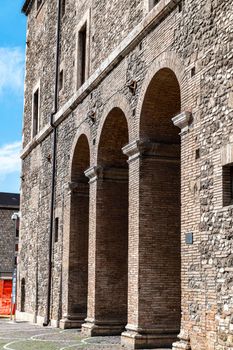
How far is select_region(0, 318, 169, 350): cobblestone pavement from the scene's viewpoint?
48.0 ft

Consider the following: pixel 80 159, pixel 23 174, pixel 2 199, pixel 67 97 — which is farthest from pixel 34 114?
pixel 2 199

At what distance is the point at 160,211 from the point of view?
14.7 metres

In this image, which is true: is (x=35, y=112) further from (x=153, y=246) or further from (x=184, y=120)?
(x=184, y=120)

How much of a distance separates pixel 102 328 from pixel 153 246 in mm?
3885

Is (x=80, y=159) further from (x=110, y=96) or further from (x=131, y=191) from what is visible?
(x=131, y=191)

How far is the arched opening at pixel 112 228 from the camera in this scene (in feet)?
57.0

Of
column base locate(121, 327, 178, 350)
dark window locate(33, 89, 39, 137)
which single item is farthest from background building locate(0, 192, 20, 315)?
column base locate(121, 327, 178, 350)

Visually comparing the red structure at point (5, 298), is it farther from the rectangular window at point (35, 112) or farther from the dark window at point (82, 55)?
the dark window at point (82, 55)

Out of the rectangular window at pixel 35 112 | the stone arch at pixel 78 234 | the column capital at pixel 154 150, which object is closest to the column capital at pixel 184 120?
the column capital at pixel 154 150

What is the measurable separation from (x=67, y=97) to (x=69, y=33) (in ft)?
7.66

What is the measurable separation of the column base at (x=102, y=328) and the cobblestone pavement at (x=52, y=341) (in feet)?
1.12

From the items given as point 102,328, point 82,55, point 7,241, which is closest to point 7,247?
point 7,241

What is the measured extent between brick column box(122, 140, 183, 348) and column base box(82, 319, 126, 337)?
280 centimetres

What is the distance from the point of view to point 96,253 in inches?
693
